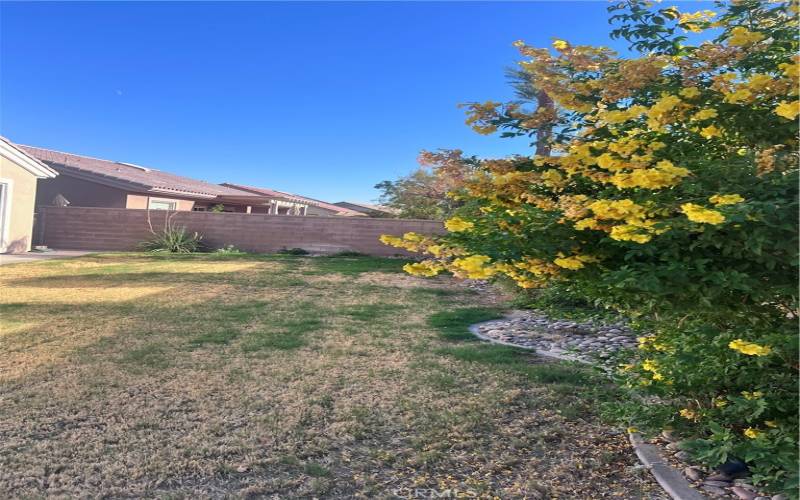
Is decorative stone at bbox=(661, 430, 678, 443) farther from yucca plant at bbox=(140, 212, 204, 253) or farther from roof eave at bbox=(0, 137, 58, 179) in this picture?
yucca plant at bbox=(140, 212, 204, 253)

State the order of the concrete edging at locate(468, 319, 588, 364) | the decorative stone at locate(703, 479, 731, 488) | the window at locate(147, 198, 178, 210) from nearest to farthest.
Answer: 1. the decorative stone at locate(703, 479, 731, 488)
2. the concrete edging at locate(468, 319, 588, 364)
3. the window at locate(147, 198, 178, 210)

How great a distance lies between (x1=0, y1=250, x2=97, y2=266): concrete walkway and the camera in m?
13.8

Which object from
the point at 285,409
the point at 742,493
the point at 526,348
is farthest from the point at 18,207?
the point at 742,493

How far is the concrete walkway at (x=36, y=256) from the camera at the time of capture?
13.8 meters

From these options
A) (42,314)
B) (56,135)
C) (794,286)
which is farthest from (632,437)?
(56,135)

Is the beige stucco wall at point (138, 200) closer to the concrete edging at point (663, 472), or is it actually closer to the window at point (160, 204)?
the window at point (160, 204)

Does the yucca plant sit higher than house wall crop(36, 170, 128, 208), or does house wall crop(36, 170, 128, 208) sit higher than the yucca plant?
house wall crop(36, 170, 128, 208)

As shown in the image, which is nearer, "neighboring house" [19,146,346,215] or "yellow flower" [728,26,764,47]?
"yellow flower" [728,26,764,47]

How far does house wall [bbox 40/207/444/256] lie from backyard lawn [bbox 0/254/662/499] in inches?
432

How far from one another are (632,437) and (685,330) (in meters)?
1.11

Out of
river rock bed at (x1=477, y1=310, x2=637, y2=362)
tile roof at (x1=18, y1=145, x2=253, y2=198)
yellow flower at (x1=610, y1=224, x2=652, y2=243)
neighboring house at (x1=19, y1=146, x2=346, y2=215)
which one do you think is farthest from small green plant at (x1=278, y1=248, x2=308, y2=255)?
yellow flower at (x1=610, y1=224, x2=652, y2=243)

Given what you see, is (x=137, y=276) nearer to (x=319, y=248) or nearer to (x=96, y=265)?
(x=96, y=265)

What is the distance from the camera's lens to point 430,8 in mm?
10711

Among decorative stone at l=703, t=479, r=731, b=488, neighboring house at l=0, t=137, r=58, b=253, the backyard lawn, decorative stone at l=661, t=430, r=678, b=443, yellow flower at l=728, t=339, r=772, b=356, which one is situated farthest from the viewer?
neighboring house at l=0, t=137, r=58, b=253
